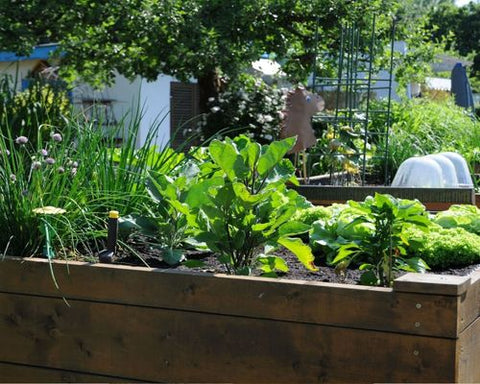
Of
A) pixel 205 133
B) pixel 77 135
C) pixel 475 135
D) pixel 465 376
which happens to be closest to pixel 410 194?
pixel 77 135

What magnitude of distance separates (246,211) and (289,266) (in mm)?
523

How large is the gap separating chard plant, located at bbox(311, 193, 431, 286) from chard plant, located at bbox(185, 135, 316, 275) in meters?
0.20

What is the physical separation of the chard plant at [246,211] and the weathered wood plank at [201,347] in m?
0.34

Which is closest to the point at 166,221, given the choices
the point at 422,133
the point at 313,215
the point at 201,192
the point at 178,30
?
the point at 201,192

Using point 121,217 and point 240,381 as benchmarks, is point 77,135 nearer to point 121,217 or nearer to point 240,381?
point 121,217

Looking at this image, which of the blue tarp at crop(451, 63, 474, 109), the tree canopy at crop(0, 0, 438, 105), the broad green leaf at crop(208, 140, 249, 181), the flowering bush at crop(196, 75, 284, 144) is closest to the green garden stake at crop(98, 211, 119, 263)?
the broad green leaf at crop(208, 140, 249, 181)

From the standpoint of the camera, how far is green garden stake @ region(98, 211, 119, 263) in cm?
307

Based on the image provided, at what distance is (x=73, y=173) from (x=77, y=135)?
49 centimetres

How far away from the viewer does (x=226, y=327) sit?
269 centimetres

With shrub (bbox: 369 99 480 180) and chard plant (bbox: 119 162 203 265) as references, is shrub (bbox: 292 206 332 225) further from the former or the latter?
shrub (bbox: 369 99 480 180)

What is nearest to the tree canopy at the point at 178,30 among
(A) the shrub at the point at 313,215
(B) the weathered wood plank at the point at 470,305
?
(A) the shrub at the point at 313,215

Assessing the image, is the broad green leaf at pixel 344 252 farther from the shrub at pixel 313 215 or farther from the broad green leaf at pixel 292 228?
the shrub at pixel 313 215

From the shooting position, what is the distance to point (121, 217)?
11.1ft

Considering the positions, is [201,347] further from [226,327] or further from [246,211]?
[246,211]
